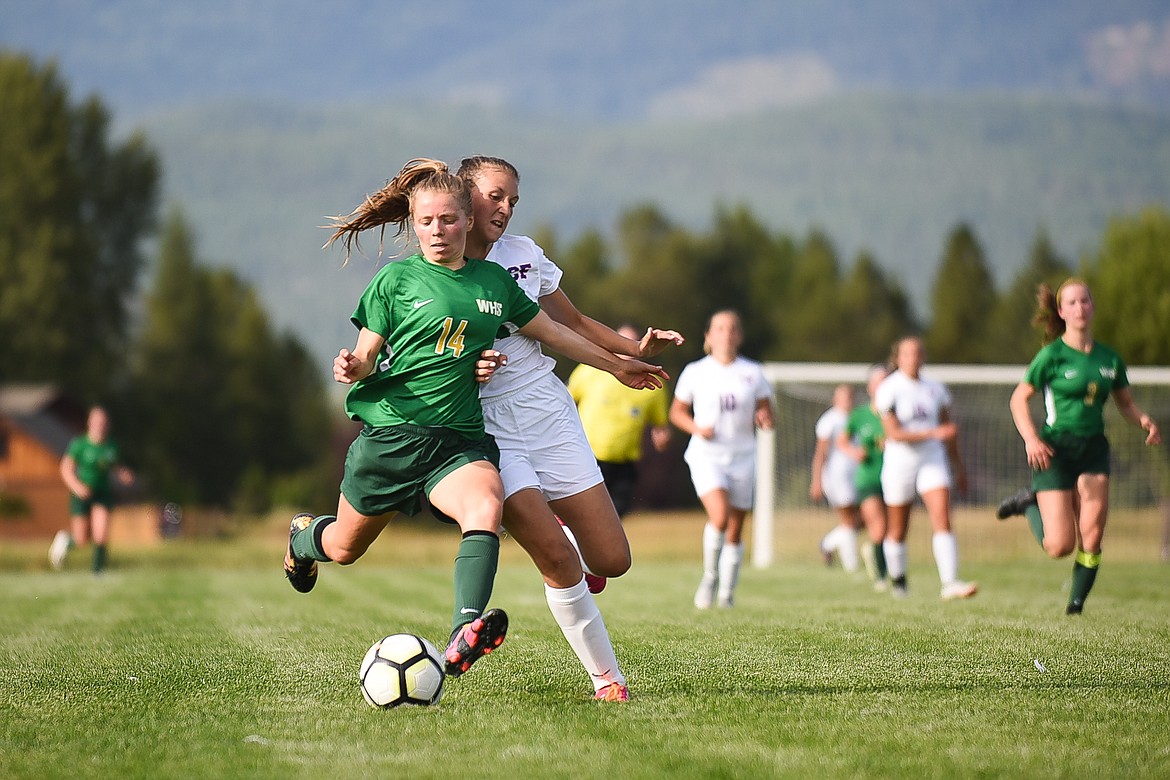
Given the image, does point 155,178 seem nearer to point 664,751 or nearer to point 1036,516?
point 1036,516

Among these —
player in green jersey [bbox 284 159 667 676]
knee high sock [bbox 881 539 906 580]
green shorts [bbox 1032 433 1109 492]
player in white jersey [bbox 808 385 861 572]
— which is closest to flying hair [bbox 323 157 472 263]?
player in green jersey [bbox 284 159 667 676]

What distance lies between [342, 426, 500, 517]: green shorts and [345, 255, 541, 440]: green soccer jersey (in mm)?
45

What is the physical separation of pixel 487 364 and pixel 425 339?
258 mm

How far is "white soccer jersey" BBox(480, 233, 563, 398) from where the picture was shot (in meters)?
5.69

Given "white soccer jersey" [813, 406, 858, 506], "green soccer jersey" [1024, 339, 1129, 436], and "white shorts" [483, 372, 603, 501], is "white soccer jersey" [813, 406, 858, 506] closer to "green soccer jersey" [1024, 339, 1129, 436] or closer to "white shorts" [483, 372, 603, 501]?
"green soccer jersey" [1024, 339, 1129, 436]

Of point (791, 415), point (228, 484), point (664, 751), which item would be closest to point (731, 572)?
point (664, 751)

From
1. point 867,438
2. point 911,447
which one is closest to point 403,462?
point 911,447

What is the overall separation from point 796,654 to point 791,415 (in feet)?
49.7

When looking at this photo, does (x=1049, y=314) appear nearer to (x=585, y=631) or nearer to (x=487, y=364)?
(x=585, y=631)

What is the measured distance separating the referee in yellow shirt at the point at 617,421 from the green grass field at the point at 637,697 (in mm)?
1783

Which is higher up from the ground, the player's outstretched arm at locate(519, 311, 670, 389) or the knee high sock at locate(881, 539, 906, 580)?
the player's outstretched arm at locate(519, 311, 670, 389)

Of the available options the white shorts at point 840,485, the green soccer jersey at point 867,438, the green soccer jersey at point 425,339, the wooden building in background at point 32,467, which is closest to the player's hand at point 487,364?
the green soccer jersey at point 425,339

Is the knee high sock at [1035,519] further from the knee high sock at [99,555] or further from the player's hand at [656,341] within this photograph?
the knee high sock at [99,555]

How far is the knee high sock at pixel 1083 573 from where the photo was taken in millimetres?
8751
